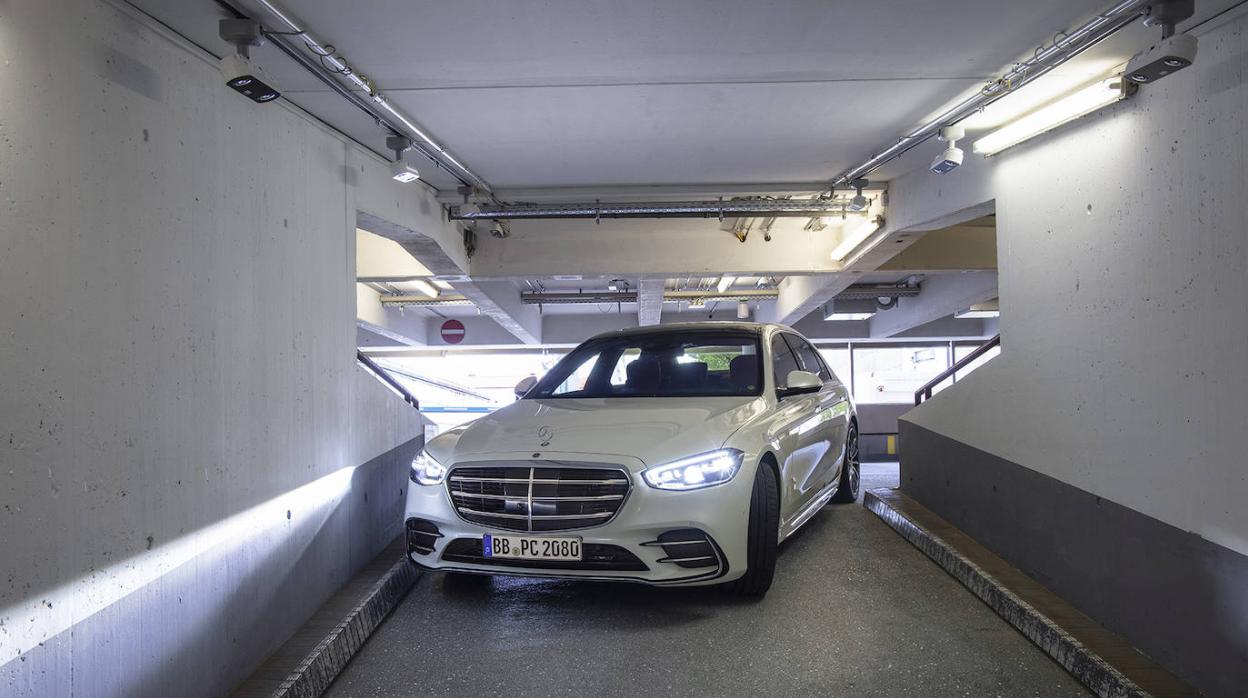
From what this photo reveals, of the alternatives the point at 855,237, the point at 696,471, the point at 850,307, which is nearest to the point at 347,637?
the point at 696,471

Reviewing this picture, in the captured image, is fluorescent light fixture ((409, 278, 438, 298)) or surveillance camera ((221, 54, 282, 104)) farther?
fluorescent light fixture ((409, 278, 438, 298))

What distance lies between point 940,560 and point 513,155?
4031 mm

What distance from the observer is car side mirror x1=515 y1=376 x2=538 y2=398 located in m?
5.07

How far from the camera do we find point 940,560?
15.0ft

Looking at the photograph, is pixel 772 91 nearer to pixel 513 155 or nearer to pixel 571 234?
pixel 513 155

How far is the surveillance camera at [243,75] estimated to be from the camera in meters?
3.07

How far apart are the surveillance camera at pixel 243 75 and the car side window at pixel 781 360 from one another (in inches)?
123

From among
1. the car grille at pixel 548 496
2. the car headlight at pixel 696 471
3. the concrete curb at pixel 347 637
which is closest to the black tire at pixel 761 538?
the car headlight at pixel 696 471

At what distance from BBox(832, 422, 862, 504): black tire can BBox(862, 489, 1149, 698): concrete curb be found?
2.67 feet

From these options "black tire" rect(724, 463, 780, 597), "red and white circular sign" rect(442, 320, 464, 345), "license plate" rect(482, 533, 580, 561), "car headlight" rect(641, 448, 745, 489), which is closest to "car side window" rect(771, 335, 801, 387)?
"black tire" rect(724, 463, 780, 597)

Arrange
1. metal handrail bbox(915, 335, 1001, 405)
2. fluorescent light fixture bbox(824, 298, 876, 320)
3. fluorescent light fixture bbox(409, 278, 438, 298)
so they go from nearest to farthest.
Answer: metal handrail bbox(915, 335, 1001, 405) → fluorescent light fixture bbox(409, 278, 438, 298) → fluorescent light fixture bbox(824, 298, 876, 320)

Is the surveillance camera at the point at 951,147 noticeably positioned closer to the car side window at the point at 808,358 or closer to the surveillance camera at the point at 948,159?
the surveillance camera at the point at 948,159

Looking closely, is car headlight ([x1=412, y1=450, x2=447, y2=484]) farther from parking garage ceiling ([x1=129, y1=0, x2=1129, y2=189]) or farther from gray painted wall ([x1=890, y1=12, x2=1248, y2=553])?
gray painted wall ([x1=890, y1=12, x2=1248, y2=553])

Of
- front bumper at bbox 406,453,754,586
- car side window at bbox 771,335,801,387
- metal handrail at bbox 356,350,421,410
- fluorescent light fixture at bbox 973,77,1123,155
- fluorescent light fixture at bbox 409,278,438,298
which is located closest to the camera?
front bumper at bbox 406,453,754,586
